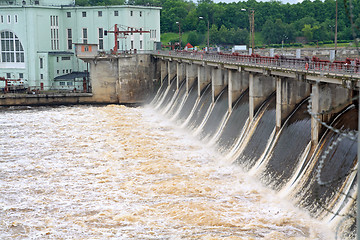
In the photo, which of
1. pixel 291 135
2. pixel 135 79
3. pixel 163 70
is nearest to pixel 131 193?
pixel 291 135

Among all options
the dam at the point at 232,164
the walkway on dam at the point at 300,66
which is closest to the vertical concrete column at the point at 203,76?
the dam at the point at 232,164

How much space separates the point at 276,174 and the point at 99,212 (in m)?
9.34

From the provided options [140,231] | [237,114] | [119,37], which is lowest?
[140,231]

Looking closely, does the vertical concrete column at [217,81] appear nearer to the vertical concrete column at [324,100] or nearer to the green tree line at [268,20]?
the vertical concrete column at [324,100]

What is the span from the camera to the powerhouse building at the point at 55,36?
73.6m

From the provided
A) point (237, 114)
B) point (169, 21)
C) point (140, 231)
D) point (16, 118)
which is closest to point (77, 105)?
point (16, 118)

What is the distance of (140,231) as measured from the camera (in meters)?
23.3

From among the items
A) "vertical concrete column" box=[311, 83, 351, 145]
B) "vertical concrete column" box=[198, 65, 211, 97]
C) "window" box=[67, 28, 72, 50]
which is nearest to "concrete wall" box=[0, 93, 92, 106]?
"window" box=[67, 28, 72, 50]

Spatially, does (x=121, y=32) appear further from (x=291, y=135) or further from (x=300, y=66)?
(x=291, y=135)

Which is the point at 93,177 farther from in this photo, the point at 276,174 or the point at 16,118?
the point at 16,118

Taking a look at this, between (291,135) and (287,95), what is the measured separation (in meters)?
3.30

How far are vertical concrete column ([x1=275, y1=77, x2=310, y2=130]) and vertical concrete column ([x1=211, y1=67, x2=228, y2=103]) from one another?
1414 centimetres

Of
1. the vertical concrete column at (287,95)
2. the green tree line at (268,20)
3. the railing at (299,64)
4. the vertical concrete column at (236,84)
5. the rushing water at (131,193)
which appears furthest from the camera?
the green tree line at (268,20)

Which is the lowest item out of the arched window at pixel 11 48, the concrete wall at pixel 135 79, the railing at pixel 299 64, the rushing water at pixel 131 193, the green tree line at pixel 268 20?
the rushing water at pixel 131 193
